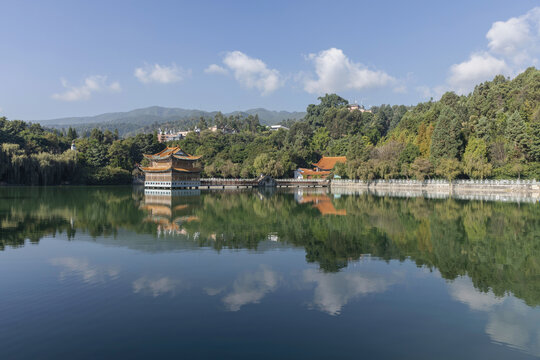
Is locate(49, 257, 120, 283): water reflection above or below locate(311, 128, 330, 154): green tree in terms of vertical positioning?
below

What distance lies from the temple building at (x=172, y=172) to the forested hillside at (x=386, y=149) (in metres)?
11.5

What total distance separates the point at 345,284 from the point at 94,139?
6964 centimetres

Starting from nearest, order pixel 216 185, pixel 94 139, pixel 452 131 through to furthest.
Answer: pixel 452 131 → pixel 216 185 → pixel 94 139

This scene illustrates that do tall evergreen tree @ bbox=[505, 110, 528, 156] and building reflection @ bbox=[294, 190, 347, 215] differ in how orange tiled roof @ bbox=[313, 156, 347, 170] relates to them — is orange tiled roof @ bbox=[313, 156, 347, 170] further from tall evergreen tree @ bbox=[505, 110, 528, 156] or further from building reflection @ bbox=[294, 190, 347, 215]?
building reflection @ bbox=[294, 190, 347, 215]

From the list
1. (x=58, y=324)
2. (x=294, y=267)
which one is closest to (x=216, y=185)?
(x=294, y=267)

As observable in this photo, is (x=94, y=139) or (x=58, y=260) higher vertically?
(x=94, y=139)

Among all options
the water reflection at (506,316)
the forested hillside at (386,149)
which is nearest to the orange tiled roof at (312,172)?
the forested hillside at (386,149)

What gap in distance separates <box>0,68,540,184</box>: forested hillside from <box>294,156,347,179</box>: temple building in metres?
2.17

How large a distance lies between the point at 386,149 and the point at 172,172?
95.9ft

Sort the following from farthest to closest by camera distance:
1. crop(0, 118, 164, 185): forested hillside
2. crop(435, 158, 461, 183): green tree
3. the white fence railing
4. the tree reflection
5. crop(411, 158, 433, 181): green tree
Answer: crop(0, 118, 164, 185): forested hillside, crop(411, 158, 433, 181): green tree, crop(435, 158, 461, 183): green tree, the white fence railing, the tree reflection

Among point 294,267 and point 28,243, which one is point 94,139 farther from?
point 294,267

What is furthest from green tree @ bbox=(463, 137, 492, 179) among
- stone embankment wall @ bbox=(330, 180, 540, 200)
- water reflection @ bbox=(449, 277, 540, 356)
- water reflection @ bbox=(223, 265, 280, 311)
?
water reflection @ bbox=(223, 265, 280, 311)

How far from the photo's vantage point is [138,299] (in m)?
8.05

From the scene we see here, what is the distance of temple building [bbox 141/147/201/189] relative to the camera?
160 ft
